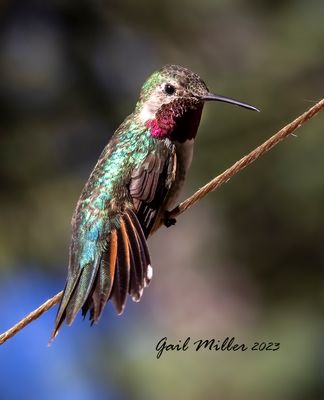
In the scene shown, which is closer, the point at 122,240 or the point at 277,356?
the point at 122,240

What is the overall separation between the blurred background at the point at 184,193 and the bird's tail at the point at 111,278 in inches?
142

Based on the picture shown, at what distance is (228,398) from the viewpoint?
22.6ft

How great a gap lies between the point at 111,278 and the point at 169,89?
97cm

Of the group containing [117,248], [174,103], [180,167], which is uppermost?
[174,103]

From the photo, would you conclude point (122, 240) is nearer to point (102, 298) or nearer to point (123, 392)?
point (102, 298)

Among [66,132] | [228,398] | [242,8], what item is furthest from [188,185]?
[242,8]

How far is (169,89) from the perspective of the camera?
159 inches

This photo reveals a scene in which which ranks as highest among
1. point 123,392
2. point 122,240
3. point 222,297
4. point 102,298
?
point 222,297

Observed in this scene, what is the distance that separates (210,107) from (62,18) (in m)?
1.75
